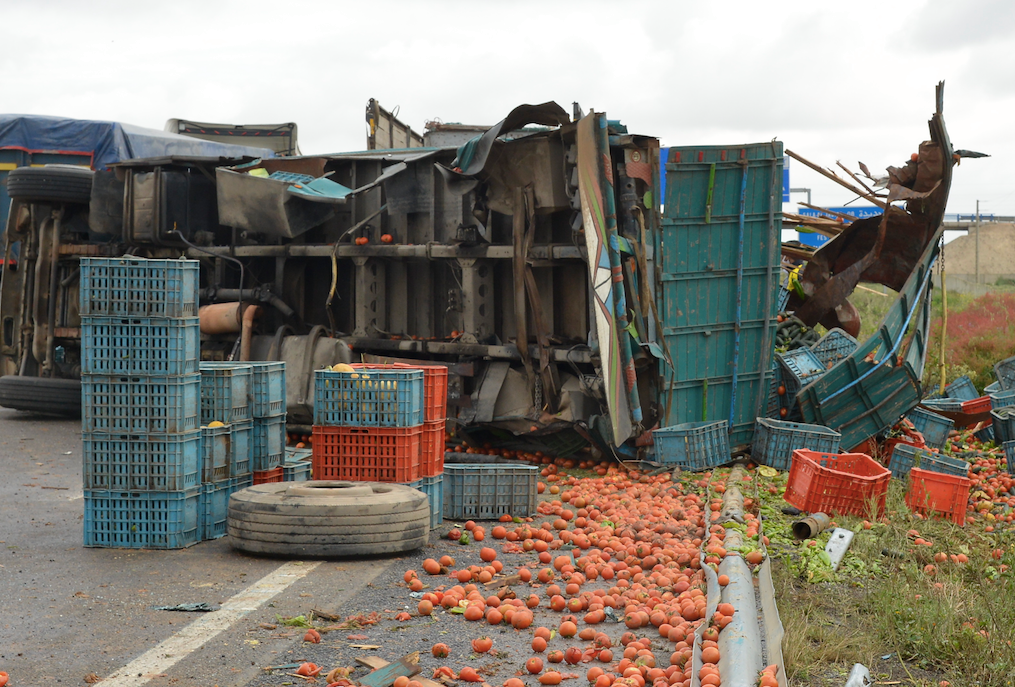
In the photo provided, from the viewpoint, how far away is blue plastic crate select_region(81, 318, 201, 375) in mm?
6840

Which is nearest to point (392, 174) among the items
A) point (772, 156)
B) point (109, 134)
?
point (772, 156)

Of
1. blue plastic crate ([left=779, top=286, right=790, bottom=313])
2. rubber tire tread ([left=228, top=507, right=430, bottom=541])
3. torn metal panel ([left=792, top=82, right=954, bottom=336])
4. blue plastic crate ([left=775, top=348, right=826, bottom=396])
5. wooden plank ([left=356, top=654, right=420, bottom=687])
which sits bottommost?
wooden plank ([left=356, top=654, right=420, bottom=687])

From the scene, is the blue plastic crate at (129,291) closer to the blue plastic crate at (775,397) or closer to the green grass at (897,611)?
the green grass at (897,611)

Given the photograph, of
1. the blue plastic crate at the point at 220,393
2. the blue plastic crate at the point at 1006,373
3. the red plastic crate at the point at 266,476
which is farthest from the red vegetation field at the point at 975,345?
the blue plastic crate at the point at 220,393

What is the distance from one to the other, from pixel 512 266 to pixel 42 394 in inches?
269

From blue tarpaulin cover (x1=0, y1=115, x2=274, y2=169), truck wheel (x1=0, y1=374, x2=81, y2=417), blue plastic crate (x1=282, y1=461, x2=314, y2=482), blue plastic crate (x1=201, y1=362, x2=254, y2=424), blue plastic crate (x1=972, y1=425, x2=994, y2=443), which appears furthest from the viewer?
blue tarpaulin cover (x1=0, y1=115, x2=274, y2=169)

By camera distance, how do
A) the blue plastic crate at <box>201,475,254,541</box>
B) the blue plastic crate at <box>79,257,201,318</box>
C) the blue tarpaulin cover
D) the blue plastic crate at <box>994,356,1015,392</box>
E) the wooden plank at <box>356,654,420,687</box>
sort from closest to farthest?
the wooden plank at <box>356,654,420,687</box> < the blue plastic crate at <box>79,257,201,318</box> < the blue plastic crate at <box>201,475,254,541</box> < the blue plastic crate at <box>994,356,1015,392</box> < the blue tarpaulin cover

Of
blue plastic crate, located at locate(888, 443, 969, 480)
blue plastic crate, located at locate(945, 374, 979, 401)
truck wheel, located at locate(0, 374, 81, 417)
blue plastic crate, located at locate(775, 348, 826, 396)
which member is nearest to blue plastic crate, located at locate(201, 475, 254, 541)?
blue plastic crate, located at locate(888, 443, 969, 480)

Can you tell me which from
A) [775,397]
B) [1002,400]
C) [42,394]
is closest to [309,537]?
[775,397]

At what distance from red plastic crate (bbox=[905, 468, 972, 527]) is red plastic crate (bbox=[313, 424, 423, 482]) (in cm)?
426

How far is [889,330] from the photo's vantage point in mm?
11695

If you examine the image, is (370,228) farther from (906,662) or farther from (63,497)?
(906,662)

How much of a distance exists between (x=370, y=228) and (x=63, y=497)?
208 inches

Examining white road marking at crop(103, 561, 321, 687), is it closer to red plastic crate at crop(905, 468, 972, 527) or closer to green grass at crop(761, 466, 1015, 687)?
green grass at crop(761, 466, 1015, 687)
